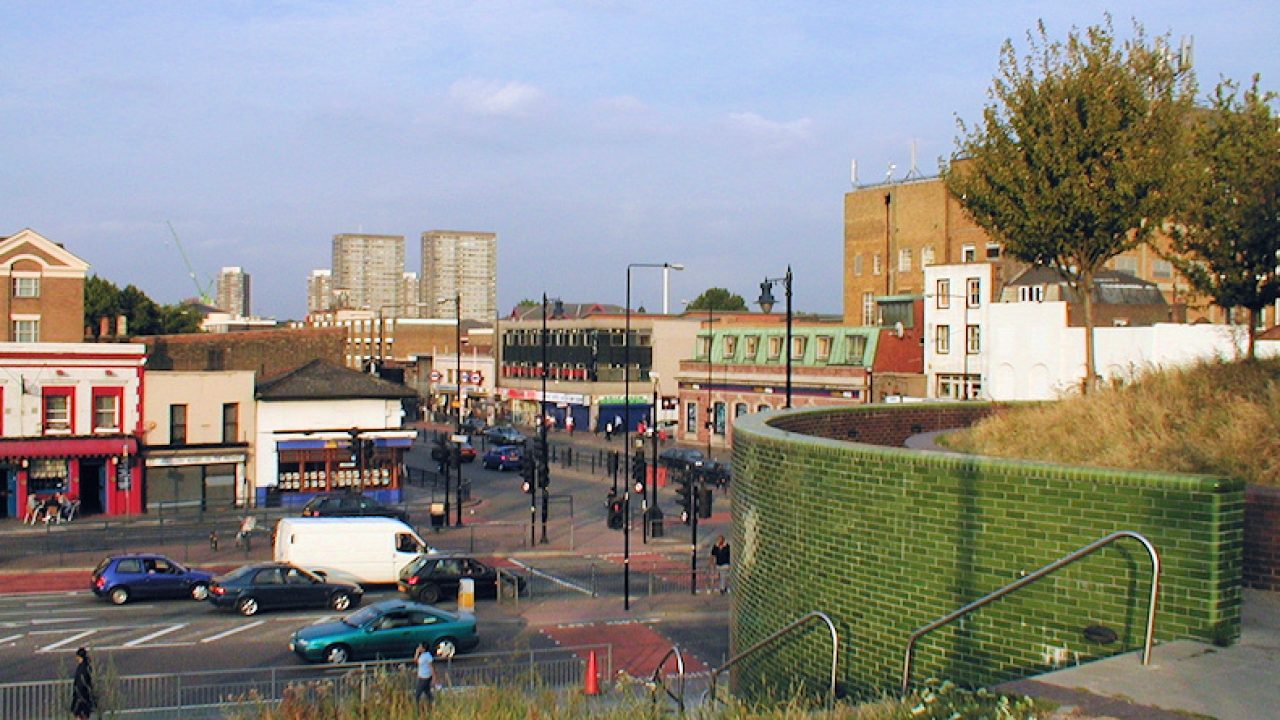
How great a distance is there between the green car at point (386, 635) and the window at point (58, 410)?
24.8 m

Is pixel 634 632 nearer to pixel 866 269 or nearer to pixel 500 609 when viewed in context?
pixel 500 609

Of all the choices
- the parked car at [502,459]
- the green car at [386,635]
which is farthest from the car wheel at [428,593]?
the parked car at [502,459]

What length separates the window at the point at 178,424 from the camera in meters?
46.0

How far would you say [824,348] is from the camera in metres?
65.8

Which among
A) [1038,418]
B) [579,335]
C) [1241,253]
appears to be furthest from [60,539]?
[579,335]

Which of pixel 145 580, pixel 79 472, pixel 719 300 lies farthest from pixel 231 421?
pixel 719 300

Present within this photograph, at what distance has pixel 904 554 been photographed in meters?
11.1

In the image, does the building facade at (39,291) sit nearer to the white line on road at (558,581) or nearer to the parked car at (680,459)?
the parked car at (680,459)

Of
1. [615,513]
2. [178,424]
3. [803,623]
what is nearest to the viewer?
[803,623]

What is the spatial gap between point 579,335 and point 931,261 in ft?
82.1

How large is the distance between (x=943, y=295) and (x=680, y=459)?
15.6m

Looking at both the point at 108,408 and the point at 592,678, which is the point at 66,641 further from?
the point at 108,408

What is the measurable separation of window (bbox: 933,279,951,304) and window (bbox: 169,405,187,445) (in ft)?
116

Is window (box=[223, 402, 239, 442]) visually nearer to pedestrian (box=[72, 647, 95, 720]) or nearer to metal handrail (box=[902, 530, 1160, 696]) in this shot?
pedestrian (box=[72, 647, 95, 720])
